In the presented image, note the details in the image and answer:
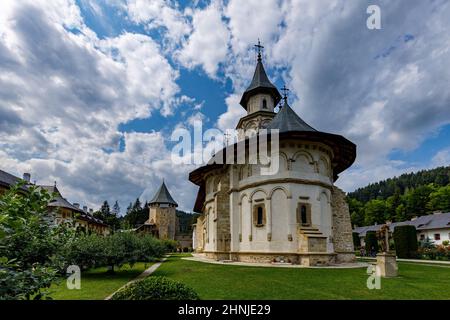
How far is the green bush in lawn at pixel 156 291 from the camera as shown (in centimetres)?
439

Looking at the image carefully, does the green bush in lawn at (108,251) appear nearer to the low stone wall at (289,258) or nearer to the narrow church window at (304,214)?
the low stone wall at (289,258)

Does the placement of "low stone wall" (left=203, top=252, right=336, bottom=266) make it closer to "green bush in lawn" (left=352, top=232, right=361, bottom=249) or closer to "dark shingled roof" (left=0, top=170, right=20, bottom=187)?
"dark shingled roof" (left=0, top=170, right=20, bottom=187)

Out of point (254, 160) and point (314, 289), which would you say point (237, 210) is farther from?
point (314, 289)

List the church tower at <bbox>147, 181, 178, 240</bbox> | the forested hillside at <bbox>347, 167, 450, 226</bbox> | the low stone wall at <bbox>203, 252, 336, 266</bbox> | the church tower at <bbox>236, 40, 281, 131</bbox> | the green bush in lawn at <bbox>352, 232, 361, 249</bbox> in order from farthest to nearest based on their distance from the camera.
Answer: the forested hillside at <bbox>347, 167, 450, 226</bbox> < the church tower at <bbox>147, 181, 178, 240</bbox> < the green bush in lawn at <bbox>352, 232, 361, 249</bbox> < the church tower at <bbox>236, 40, 281, 131</bbox> < the low stone wall at <bbox>203, 252, 336, 266</bbox>

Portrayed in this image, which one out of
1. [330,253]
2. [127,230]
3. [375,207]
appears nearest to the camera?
[127,230]

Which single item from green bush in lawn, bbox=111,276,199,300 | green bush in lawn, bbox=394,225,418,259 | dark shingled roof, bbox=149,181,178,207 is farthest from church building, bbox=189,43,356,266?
dark shingled roof, bbox=149,181,178,207

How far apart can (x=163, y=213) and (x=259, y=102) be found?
1453 inches

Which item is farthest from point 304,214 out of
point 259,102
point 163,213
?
point 163,213

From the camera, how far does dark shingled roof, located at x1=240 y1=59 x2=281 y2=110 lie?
33.4 m

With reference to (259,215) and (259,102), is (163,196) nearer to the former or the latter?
(259,102)

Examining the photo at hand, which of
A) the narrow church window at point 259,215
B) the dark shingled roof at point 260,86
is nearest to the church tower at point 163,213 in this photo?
the dark shingled roof at point 260,86

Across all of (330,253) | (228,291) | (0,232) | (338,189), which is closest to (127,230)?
(228,291)
